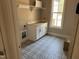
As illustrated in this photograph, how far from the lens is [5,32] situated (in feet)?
2.24

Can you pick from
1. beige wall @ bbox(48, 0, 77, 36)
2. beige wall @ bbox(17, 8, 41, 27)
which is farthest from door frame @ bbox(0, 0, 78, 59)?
beige wall @ bbox(48, 0, 77, 36)

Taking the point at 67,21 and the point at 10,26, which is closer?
the point at 10,26

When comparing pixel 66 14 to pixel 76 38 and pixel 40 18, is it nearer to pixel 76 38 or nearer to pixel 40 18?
pixel 40 18

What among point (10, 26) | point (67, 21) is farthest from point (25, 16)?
point (10, 26)

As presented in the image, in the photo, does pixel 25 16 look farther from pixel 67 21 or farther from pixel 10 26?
pixel 10 26

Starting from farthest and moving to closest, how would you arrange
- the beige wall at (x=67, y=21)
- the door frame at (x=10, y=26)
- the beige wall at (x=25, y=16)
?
the beige wall at (x=67, y=21)
the beige wall at (x=25, y=16)
the door frame at (x=10, y=26)

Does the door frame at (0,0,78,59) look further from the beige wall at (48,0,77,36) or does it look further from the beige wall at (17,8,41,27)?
the beige wall at (48,0,77,36)

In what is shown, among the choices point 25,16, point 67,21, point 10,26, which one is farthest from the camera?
point 67,21

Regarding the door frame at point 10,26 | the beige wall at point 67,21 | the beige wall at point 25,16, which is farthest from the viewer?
the beige wall at point 67,21

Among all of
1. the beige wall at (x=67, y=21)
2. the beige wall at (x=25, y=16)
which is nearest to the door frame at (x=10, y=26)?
the beige wall at (x=25, y=16)

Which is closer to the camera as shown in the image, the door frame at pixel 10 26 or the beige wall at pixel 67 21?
the door frame at pixel 10 26

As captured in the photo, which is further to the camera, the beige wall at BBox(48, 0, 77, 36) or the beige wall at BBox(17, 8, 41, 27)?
the beige wall at BBox(48, 0, 77, 36)

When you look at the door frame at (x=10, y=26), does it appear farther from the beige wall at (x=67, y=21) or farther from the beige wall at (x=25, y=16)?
the beige wall at (x=67, y=21)

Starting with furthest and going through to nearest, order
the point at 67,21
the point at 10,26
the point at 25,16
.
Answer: the point at 67,21, the point at 25,16, the point at 10,26
